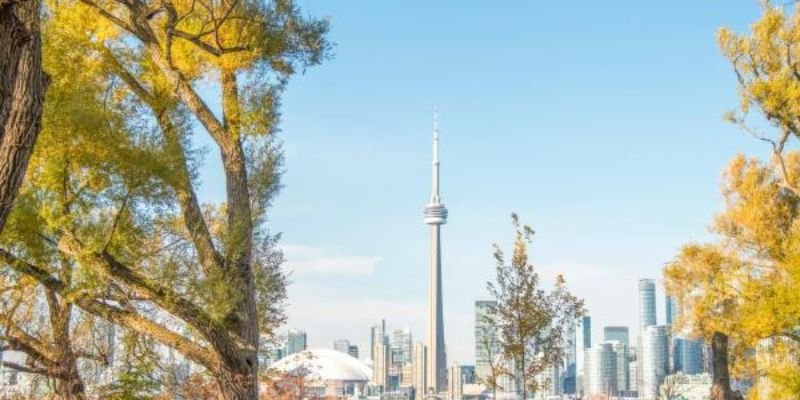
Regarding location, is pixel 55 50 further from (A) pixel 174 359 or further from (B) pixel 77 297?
(A) pixel 174 359

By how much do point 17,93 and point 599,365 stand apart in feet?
629

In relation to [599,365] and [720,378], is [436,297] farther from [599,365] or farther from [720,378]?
[720,378]

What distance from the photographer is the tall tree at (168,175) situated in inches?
366

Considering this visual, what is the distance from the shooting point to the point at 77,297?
30.9 feet

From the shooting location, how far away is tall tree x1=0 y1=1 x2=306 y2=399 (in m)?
9.30

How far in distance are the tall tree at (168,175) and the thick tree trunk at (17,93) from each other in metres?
3.93

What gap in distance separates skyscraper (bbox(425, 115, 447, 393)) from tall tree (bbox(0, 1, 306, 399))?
140 m

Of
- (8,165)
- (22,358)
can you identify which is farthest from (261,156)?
(8,165)

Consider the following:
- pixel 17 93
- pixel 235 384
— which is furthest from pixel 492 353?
pixel 17 93

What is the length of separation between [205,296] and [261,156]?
1967mm

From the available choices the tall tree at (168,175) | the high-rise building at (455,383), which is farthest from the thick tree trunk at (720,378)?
the high-rise building at (455,383)

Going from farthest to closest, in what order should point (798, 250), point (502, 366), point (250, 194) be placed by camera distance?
point (502, 366)
point (798, 250)
point (250, 194)

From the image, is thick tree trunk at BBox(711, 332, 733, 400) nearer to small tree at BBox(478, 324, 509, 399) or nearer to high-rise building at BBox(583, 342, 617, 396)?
small tree at BBox(478, 324, 509, 399)

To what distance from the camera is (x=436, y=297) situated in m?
151
